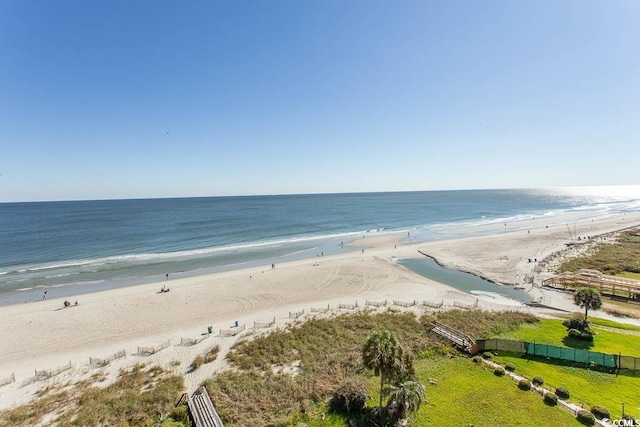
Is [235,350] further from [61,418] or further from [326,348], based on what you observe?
[61,418]

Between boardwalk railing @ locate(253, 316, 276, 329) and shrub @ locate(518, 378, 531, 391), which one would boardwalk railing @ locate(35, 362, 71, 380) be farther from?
shrub @ locate(518, 378, 531, 391)

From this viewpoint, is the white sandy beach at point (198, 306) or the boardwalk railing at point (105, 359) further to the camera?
the white sandy beach at point (198, 306)

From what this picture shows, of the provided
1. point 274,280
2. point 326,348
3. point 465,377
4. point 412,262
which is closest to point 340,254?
point 412,262

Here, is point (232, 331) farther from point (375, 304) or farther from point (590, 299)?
point (590, 299)

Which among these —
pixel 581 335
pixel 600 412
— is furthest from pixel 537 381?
pixel 581 335

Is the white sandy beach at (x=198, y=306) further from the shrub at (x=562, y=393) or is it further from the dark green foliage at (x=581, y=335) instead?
the shrub at (x=562, y=393)

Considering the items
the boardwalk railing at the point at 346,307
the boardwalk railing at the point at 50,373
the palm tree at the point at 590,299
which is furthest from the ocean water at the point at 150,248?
the palm tree at the point at 590,299

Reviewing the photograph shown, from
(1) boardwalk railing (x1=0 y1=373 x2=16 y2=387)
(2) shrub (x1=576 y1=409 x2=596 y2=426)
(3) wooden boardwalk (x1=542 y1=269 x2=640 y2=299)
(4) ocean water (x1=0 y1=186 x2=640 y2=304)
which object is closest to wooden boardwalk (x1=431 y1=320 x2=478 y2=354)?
(2) shrub (x1=576 y1=409 x2=596 y2=426)
